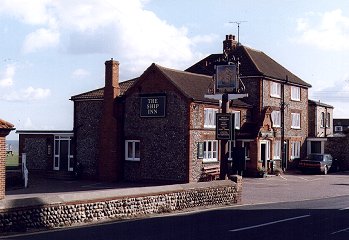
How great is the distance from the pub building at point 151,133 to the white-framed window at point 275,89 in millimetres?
1964

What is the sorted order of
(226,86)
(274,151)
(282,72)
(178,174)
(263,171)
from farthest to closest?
(282,72), (274,151), (263,171), (178,174), (226,86)

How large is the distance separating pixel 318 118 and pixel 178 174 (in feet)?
87.5

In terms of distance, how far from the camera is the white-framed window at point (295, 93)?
51.2 metres

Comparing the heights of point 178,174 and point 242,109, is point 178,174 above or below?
below

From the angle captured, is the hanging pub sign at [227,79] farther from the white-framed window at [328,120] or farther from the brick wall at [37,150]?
the white-framed window at [328,120]

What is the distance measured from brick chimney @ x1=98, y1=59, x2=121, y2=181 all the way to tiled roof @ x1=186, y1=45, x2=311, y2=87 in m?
12.7

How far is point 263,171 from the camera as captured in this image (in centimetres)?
4206

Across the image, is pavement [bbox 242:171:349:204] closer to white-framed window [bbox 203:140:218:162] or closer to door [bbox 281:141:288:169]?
white-framed window [bbox 203:140:218:162]

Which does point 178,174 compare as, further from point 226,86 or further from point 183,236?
point 183,236

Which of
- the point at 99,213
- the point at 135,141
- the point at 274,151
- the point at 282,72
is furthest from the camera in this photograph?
the point at 282,72

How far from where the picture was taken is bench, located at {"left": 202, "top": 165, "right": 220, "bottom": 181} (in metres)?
36.9

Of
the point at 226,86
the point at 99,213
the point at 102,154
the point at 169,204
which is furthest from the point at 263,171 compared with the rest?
the point at 99,213

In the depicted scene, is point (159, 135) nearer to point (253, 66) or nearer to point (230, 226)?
point (253, 66)

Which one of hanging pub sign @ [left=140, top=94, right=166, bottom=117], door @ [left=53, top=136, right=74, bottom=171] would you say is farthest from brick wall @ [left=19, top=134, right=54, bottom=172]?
hanging pub sign @ [left=140, top=94, right=166, bottom=117]
